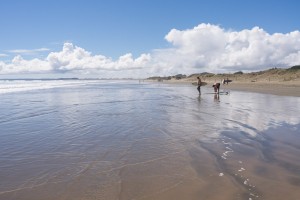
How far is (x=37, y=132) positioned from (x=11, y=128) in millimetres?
1746

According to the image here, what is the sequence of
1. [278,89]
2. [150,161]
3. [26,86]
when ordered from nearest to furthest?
[150,161], [278,89], [26,86]

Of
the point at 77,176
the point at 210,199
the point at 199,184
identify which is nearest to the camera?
the point at 210,199

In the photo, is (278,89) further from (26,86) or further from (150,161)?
(26,86)

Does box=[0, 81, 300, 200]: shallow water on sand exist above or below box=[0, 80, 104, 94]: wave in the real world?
below

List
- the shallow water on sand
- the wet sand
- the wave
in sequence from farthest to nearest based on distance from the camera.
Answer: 1. the wave
2. the wet sand
3. the shallow water on sand

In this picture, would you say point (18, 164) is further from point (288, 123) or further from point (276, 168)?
point (288, 123)

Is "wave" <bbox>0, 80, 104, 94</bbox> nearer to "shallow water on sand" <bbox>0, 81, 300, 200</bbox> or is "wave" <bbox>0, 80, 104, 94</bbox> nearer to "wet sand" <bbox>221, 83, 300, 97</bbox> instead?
"wet sand" <bbox>221, 83, 300, 97</bbox>

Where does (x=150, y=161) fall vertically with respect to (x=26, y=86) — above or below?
below

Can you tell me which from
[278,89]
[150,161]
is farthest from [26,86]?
[150,161]

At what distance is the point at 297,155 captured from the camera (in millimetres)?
8375

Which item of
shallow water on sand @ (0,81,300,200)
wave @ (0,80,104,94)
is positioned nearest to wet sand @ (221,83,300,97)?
shallow water on sand @ (0,81,300,200)

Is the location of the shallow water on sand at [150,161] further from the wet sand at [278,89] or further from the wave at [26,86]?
the wave at [26,86]

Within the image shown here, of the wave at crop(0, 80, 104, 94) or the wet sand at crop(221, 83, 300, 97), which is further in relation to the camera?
the wave at crop(0, 80, 104, 94)

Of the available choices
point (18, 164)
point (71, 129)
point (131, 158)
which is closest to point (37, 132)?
point (71, 129)
